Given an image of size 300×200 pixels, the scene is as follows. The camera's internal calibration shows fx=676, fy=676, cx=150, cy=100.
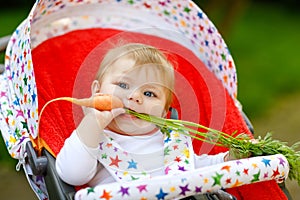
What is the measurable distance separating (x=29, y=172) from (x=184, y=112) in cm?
60

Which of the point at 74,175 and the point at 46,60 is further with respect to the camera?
the point at 46,60

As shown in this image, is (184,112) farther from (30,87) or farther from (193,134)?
(30,87)

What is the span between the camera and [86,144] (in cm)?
183

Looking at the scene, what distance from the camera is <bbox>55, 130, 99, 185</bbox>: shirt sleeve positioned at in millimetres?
1827

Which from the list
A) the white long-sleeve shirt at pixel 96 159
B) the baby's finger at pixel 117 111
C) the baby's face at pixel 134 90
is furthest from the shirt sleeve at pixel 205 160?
the baby's finger at pixel 117 111

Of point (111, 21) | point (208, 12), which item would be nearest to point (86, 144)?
point (111, 21)

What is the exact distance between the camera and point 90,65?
94.0 inches

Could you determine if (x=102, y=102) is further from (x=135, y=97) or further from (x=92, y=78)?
(x=92, y=78)

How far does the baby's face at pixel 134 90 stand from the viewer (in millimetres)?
1938

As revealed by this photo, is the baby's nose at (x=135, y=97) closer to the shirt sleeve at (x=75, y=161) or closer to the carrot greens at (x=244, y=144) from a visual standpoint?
the carrot greens at (x=244, y=144)

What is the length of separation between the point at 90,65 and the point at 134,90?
49 centimetres

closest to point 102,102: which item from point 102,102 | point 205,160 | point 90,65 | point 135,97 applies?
point 102,102

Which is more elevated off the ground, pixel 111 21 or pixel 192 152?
pixel 111 21

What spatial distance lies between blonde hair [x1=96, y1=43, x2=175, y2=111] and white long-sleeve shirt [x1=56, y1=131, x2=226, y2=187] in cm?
14
